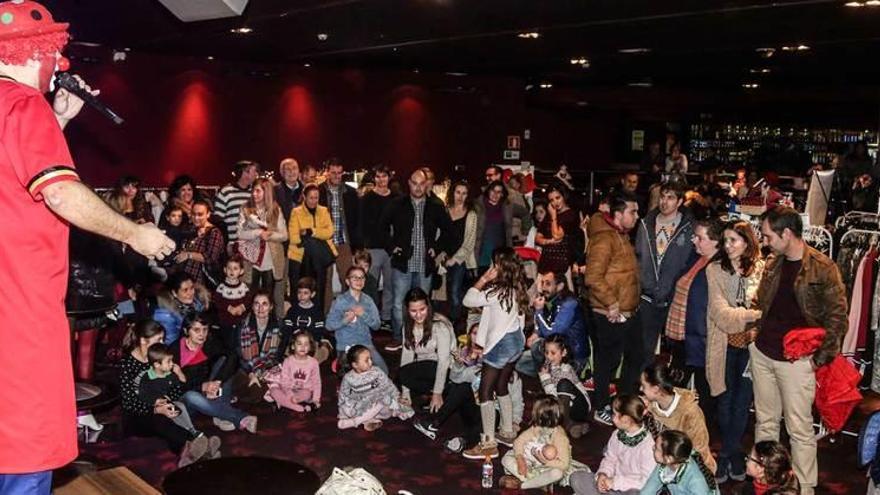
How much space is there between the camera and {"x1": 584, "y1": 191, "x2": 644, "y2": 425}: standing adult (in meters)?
6.07

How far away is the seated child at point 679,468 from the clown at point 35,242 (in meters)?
2.88

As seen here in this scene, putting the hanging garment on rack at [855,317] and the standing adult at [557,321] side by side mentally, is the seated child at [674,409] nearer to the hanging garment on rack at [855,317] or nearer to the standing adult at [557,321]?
the standing adult at [557,321]

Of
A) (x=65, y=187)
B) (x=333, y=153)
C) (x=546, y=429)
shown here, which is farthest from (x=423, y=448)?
(x=333, y=153)

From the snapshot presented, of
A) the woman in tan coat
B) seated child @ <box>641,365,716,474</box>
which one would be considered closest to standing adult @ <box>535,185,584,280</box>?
the woman in tan coat

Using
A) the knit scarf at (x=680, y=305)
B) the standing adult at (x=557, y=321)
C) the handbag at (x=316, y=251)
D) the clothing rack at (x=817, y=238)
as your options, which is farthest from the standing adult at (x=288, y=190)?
the clothing rack at (x=817, y=238)

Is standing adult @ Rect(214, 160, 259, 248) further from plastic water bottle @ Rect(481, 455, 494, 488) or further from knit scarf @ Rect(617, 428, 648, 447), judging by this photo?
knit scarf @ Rect(617, 428, 648, 447)

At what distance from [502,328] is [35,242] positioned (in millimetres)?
3865

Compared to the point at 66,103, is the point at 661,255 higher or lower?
lower

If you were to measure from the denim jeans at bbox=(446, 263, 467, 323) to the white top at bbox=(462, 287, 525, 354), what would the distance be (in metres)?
2.89

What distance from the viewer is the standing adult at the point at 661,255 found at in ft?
19.8

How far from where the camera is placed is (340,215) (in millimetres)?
8742

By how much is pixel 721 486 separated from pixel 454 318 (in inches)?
152

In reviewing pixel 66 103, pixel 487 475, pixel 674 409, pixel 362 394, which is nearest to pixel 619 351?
pixel 674 409

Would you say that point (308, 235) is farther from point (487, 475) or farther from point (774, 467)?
point (774, 467)
